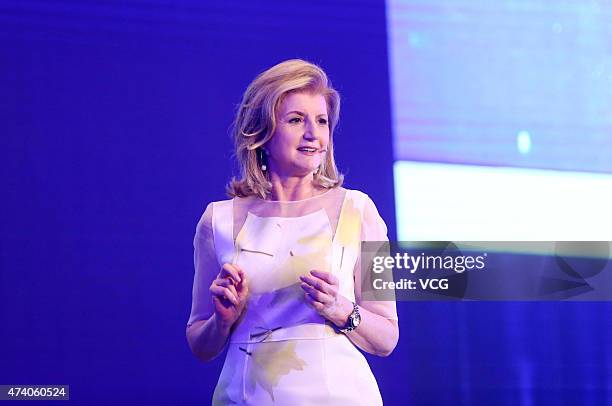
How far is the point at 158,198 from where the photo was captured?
277 centimetres

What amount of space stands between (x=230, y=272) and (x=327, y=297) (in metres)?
0.23

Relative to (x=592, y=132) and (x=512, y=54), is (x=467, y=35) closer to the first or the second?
(x=512, y=54)

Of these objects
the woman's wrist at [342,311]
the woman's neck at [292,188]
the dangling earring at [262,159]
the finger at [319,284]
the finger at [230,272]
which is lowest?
the woman's wrist at [342,311]

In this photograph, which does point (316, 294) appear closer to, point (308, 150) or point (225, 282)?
point (225, 282)

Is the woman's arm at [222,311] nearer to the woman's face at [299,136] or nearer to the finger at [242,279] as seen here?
the finger at [242,279]

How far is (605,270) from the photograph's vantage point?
8.94 ft

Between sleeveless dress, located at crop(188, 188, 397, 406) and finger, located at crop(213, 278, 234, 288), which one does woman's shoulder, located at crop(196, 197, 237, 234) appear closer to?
sleeveless dress, located at crop(188, 188, 397, 406)

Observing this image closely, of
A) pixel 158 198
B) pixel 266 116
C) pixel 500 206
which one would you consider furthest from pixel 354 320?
pixel 158 198

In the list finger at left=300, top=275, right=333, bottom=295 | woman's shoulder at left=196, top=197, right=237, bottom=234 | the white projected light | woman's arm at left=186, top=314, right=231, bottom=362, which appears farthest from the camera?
the white projected light

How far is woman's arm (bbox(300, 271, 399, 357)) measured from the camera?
1.98 meters

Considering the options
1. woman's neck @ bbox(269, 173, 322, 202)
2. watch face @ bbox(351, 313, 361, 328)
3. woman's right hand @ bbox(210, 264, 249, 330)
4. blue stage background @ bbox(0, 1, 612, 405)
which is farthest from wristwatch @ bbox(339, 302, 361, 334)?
blue stage background @ bbox(0, 1, 612, 405)

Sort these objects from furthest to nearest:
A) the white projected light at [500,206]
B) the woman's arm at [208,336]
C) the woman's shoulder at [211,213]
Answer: the white projected light at [500,206] < the woman's shoulder at [211,213] < the woman's arm at [208,336]

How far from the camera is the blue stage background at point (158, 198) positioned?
269 cm

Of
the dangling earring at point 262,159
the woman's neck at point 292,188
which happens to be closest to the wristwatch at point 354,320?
the woman's neck at point 292,188
